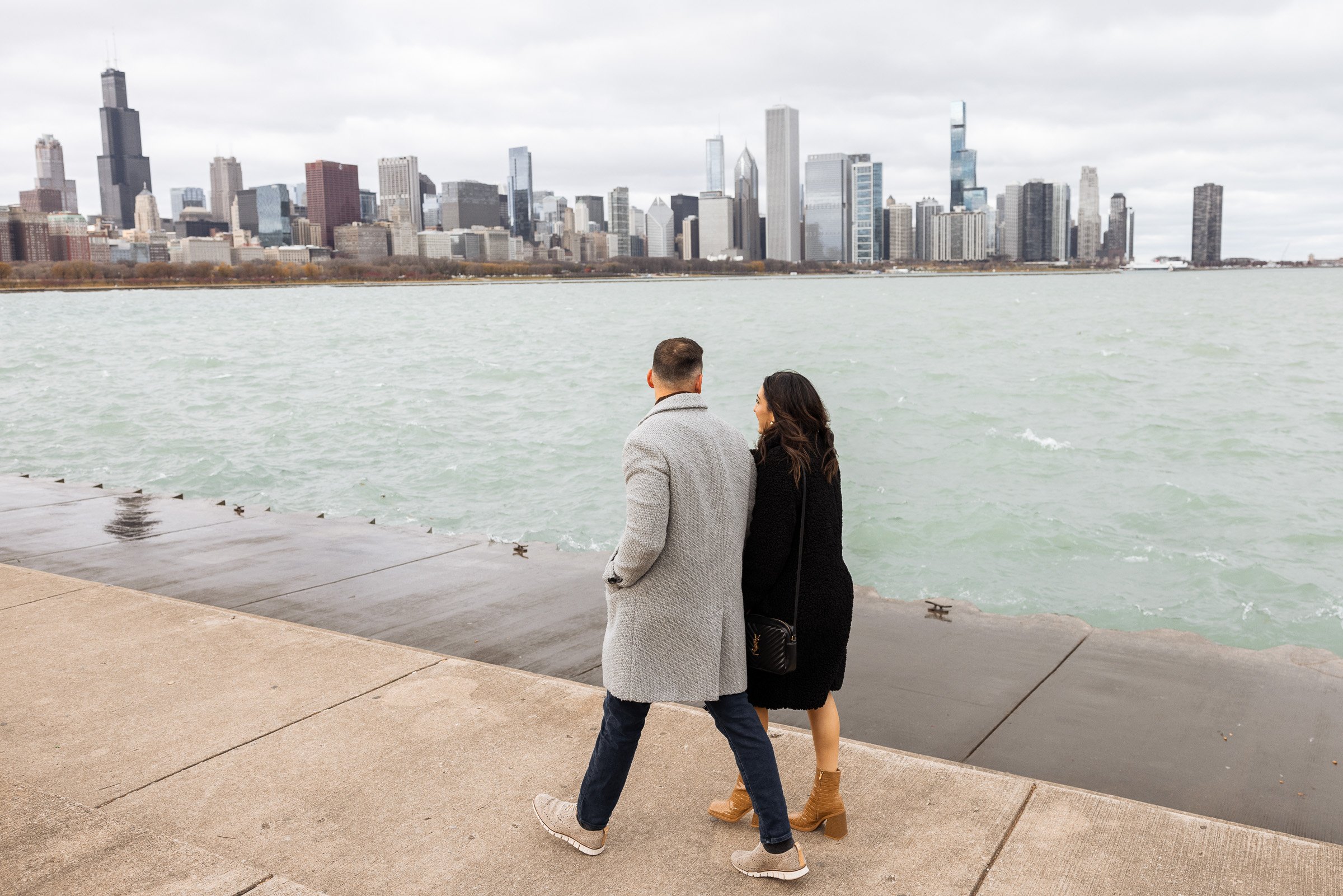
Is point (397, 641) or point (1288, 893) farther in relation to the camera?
point (397, 641)

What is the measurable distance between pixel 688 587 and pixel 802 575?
43 cm

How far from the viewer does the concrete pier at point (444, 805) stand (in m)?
3.67

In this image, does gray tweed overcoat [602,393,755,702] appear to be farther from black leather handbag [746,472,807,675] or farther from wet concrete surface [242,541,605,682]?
wet concrete surface [242,541,605,682]

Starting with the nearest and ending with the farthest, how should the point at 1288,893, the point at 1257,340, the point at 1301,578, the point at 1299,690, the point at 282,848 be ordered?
the point at 1288,893 → the point at 282,848 → the point at 1299,690 → the point at 1301,578 → the point at 1257,340

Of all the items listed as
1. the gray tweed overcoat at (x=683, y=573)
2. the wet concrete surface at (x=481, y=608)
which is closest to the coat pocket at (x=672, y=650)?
the gray tweed overcoat at (x=683, y=573)

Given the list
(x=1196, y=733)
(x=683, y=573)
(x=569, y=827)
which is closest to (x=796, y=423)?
(x=683, y=573)

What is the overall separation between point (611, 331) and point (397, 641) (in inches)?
2574

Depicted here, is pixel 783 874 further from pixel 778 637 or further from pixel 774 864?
pixel 778 637

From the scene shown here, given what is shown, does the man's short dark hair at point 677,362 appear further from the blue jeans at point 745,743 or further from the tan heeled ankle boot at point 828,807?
the tan heeled ankle boot at point 828,807

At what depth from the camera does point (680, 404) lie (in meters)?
3.47

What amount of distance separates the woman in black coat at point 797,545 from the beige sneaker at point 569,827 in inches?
30.0

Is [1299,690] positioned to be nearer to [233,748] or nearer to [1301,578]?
[233,748]

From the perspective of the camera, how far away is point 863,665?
621cm

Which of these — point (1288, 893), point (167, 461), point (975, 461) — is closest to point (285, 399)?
point (167, 461)
